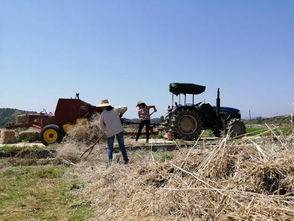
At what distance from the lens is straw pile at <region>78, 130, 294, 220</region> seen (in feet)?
13.9

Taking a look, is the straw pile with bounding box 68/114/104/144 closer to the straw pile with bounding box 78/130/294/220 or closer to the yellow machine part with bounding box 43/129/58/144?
the yellow machine part with bounding box 43/129/58/144

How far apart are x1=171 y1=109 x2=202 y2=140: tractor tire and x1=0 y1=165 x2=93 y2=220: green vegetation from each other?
7910mm

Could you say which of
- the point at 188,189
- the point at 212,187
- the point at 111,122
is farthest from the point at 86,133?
the point at 212,187

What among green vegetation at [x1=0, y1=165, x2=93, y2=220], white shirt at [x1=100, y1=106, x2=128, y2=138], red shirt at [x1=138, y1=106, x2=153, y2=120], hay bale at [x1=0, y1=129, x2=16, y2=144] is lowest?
green vegetation at [x1=0, y1=165, x2=93, y2=220]

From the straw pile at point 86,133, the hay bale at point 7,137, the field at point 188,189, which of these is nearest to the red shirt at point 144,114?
the straw pile at point 86,133

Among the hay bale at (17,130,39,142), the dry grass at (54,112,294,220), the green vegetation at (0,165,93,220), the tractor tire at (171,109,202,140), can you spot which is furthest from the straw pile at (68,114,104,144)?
the dry grass at (54,112,294,220)

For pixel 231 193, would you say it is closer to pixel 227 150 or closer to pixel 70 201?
pixel 227 150

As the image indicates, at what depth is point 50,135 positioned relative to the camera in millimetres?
17062

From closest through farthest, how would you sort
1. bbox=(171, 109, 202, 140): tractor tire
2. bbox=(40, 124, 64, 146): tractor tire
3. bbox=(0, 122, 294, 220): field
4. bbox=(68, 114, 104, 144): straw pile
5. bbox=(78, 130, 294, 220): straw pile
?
bbox=(78, 130, 294, 220): straw pile
bbox=(0, 122, 294, 220): field
bbox=(68, 114, 104, 144): straw pile
bbox=(40, 124, 64, 146): tractor tire
bbox=(171, 109, 202, 140): tractor tire

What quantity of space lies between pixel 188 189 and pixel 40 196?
333 centimetres

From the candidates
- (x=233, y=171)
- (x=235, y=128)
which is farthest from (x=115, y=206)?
(x=235, y=128)

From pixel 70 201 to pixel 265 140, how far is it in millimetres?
3033

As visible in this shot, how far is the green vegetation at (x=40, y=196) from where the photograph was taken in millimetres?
5949

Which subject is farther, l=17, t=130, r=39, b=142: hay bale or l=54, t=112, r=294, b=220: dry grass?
l=17, t=130, r=39, b=142: hay bale
